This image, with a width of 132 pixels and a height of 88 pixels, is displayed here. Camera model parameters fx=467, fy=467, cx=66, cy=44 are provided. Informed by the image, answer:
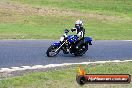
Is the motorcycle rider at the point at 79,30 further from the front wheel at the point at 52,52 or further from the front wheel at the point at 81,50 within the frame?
the front wheel at the point at 52,52

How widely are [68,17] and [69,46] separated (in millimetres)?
21813

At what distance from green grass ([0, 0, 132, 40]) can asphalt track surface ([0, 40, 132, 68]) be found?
8.25 metres

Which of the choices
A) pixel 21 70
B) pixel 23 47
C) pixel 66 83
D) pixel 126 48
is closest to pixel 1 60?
pixel 21 70

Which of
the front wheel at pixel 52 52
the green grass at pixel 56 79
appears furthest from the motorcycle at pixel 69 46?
the green grass at pixel 56 79

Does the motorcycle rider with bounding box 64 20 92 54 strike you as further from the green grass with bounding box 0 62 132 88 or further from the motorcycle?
the green grass with bounding box 0 62 132 88

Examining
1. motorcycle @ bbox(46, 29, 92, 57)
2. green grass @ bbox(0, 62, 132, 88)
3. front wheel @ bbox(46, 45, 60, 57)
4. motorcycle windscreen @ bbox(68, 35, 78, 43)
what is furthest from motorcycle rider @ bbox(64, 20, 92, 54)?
green grass @ bbox(0, 62, 132, 88)

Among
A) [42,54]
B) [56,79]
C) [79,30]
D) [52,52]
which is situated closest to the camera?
[56,79]

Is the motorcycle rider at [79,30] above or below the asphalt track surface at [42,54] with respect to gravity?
above

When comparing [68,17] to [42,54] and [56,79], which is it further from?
[56,79]

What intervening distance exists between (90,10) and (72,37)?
91.7 feet

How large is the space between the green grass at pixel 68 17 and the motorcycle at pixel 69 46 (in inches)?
462

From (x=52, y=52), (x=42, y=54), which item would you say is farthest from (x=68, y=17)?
(x=52, y=52)

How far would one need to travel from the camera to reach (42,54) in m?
18.1

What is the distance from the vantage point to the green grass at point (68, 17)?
3228cm
